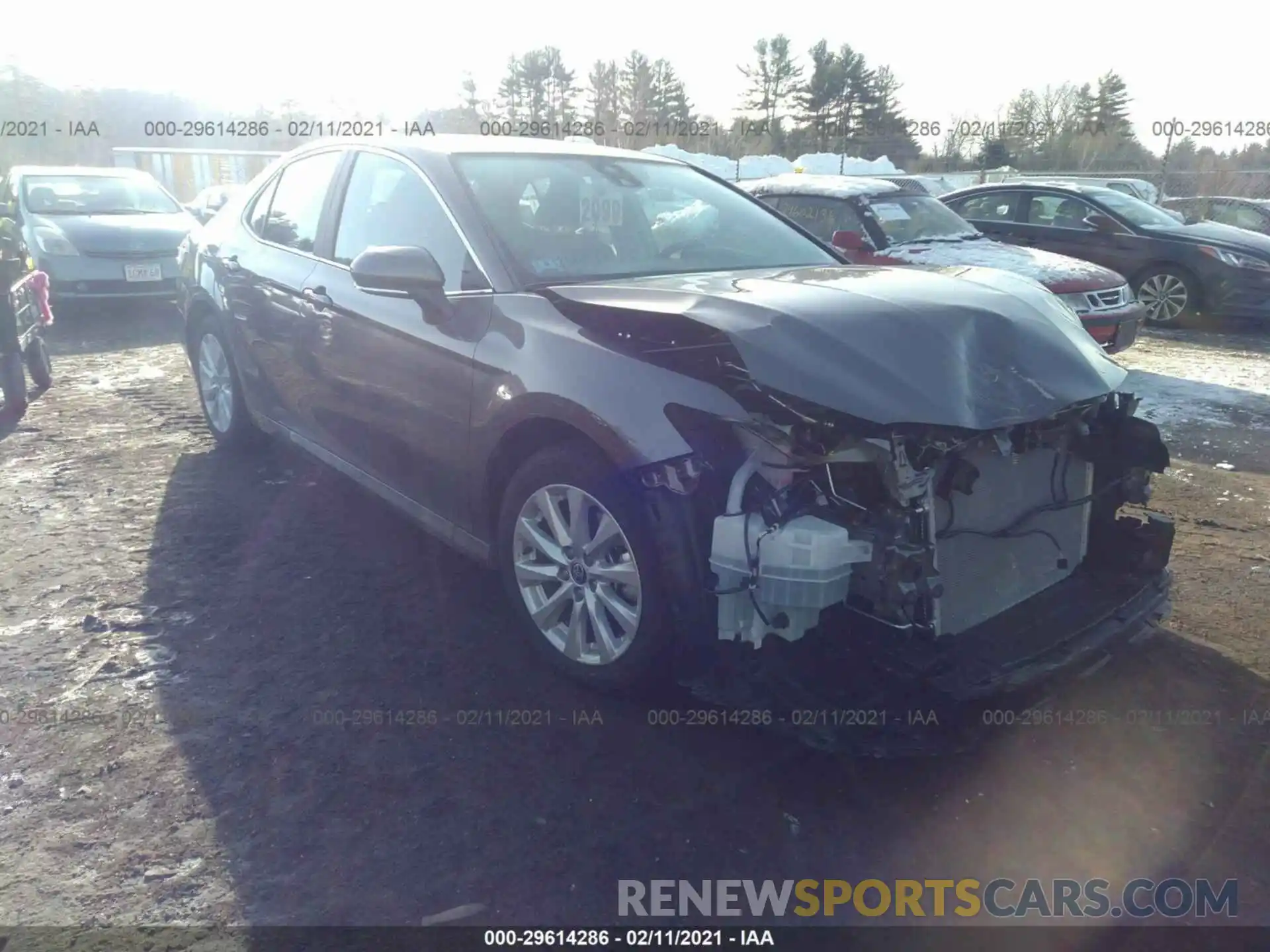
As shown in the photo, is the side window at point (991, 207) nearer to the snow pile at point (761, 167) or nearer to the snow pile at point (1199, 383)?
the snow pile at point (1199, 383)

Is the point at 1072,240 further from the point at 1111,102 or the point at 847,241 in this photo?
the point at 1111,102

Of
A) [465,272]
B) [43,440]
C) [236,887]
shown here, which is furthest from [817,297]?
[43,440]

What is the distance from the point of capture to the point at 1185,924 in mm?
2377

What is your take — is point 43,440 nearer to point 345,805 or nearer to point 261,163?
point 345,805

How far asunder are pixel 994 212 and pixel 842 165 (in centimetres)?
1905

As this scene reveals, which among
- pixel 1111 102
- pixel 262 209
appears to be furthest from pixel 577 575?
pixel 1111 102

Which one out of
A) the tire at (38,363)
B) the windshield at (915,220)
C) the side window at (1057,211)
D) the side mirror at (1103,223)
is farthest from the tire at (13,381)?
the side mirror at (1103,223)

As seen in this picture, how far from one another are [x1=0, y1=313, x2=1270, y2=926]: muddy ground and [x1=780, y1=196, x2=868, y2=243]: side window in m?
4.86

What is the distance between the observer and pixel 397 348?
377 centimetres

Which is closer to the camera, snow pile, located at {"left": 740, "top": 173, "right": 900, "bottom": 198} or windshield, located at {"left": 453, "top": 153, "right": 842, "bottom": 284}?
windshield, located at {"left": 453, "top": 153, "right": 842, "bottom": 284}

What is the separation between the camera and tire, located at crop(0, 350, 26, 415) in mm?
6719

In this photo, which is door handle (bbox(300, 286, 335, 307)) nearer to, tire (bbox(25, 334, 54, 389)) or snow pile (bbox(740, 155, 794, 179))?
tire (bbox(25, 334, 54, 389))

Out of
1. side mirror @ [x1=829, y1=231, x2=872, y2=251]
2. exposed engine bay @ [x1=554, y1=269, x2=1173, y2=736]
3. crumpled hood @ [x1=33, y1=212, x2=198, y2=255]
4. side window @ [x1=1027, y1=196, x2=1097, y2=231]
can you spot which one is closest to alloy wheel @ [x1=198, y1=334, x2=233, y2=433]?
exposed engine bay @ [x1=554, y1=269, x2=1173, y2=736]

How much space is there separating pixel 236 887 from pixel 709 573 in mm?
1496
